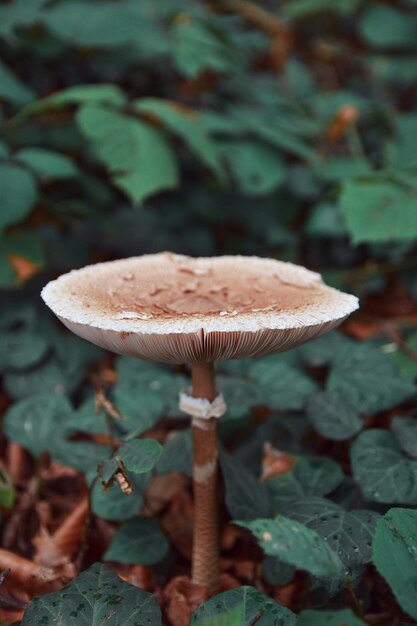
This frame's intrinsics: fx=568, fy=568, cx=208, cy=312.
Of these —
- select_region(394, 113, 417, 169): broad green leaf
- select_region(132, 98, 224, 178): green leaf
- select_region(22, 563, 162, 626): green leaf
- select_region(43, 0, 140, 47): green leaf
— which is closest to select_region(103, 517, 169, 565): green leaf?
select_region(22, 563, 162, 626): green leaf

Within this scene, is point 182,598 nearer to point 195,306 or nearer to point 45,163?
point 195,306

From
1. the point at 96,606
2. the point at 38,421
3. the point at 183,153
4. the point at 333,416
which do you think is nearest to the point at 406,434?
the point at 333,416

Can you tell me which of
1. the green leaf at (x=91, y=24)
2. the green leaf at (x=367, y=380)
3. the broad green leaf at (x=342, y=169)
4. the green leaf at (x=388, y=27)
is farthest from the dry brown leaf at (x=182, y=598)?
the green leaf at (x=388, y=27)

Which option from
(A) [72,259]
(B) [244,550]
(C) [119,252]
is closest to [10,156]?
(A) [72,259]

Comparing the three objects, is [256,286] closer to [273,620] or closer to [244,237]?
[273,620]

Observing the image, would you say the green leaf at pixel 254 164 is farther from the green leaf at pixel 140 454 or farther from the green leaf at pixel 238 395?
the green leaf at pixel 140 454

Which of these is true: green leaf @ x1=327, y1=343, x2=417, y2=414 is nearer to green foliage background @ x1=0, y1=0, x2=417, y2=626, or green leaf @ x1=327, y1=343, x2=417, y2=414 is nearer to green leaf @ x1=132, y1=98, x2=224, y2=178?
green foliage background @ x1=0, y1=0, x2=417, y2=626
